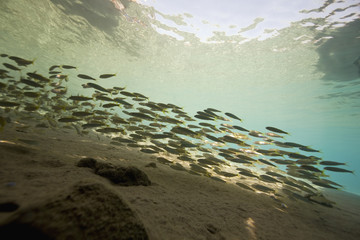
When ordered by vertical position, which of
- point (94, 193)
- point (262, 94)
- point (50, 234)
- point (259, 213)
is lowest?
point (259, 213)

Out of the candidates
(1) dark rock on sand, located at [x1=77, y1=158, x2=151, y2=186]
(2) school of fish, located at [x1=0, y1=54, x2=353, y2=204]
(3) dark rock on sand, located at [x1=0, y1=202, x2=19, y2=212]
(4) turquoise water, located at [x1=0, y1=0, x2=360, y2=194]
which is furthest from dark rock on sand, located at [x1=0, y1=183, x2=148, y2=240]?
(4) turquoise water, located at [x1=0, y1=0, x2=360, y2=194]

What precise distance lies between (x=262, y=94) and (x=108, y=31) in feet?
95.4

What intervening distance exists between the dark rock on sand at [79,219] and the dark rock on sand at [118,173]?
1.77m

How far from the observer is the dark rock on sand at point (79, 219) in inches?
43.4

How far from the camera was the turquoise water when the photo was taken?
44.3 feet

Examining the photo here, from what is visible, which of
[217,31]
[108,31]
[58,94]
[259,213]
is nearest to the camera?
[259,213]

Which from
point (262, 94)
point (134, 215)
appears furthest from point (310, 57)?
point (134, 215)

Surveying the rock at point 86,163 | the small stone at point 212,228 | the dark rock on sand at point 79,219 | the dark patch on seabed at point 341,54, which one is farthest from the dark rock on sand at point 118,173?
the dark patch on seabed at point 341,54

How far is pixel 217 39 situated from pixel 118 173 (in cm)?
1829

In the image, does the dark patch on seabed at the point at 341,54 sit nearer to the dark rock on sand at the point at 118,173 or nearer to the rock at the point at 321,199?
the rock at the point at 321,199

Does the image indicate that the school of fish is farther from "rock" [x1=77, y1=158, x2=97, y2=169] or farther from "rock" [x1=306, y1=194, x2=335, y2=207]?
"rock" [x1=77, y1=158, x2=97, y2=169]

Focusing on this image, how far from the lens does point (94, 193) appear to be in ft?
5.17

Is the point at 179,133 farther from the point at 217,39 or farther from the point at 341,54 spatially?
the point at 341,54

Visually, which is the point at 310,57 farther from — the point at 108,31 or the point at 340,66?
the point at 108,31
